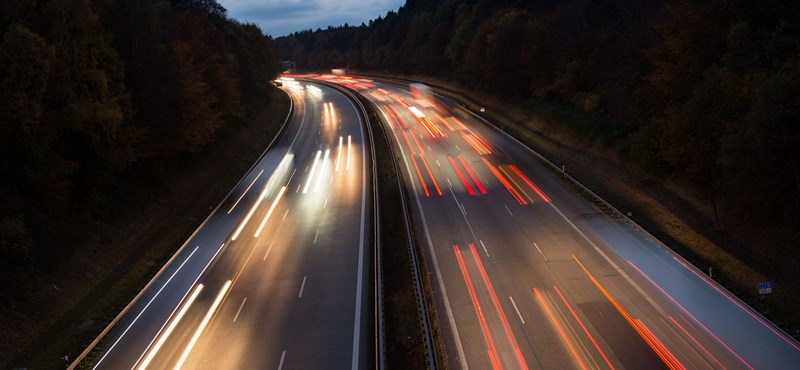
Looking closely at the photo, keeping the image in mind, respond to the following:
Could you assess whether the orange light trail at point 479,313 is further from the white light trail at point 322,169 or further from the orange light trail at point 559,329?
the white light trail at point 322,169

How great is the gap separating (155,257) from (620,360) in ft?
77.7

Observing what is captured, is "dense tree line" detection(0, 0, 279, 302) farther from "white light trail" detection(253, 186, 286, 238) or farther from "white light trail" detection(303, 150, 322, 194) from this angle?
"white light trail" detection(303, 150, 322, 194)

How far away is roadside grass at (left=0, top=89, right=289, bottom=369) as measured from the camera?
802 inches

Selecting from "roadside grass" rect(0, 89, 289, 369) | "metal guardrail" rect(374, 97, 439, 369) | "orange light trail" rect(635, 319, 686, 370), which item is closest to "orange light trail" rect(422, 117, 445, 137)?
"metal guardrail" rect(374, 97, 439, 369)

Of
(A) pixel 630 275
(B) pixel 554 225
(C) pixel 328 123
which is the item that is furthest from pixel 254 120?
(A) pixel 630 275

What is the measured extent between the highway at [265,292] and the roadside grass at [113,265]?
3.64 feet

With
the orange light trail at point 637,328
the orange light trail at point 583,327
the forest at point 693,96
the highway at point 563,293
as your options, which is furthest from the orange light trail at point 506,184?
the orange light trail at point 583,327

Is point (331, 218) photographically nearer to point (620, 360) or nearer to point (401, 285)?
point (401, 285)

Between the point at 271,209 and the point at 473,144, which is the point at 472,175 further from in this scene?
the point at 271,209

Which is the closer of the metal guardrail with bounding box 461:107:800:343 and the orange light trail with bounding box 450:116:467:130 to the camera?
the metal guardrail with bounding box 461:107:800:343

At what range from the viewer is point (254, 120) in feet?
213

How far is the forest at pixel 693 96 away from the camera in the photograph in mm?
22281

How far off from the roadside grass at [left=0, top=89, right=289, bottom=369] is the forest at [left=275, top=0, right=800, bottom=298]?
28.6m

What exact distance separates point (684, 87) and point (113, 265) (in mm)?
35392
